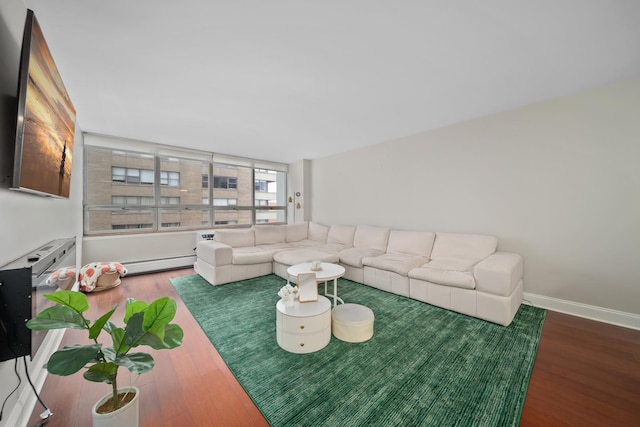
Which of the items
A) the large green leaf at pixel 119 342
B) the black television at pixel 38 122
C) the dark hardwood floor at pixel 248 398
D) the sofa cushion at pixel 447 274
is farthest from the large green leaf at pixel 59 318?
the sofa cushion at pixel 447 274

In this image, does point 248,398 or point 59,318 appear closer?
point 59,318

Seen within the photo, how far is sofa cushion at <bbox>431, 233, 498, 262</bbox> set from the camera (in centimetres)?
305

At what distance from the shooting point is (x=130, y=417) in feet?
3.44

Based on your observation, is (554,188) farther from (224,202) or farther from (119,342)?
(224,202)

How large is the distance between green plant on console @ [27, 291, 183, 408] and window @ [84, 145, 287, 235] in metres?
4.20

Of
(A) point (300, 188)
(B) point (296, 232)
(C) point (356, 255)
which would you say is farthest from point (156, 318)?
(A) point (300, 188)

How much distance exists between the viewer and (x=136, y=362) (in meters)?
0.96

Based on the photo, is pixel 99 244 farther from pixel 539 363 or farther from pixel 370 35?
pixel 539 363

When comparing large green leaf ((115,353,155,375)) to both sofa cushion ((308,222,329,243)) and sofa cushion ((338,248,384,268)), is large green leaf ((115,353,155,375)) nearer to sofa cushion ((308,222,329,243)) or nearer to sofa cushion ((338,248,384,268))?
sofa cushion ((338,248,384,268))

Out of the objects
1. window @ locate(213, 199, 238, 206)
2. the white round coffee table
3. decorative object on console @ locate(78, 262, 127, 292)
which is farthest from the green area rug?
window @ locate(213, 199, 238, 206)

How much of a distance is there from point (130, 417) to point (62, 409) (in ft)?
2.95

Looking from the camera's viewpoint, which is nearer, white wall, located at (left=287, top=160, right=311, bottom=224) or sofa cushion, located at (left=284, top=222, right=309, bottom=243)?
sofa cushion, located at (left=284, top=222, right=309, bottom=243)

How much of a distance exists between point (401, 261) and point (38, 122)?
370 centimetres

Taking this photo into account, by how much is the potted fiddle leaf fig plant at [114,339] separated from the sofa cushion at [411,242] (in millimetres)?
3401
